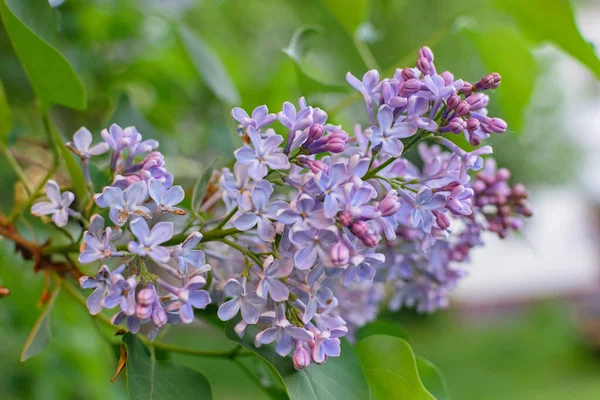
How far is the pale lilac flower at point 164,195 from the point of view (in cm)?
53

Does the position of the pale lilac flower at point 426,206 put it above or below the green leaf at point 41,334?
above

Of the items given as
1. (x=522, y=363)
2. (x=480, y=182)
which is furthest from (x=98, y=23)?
(x=522, y=363)

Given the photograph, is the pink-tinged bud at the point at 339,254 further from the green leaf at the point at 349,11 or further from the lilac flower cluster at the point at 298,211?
the green leaf at the point at 349,11

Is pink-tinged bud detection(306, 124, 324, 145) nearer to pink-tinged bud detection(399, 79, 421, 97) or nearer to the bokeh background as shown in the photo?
pink-tinged bud detection(399, 79, 421, 97)

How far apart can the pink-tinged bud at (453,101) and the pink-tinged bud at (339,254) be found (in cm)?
17

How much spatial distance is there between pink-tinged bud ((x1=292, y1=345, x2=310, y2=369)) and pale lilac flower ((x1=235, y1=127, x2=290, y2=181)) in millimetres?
165

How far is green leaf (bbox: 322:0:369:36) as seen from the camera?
3.08 ft

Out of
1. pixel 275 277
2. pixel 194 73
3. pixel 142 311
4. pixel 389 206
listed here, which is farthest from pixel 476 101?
pixel 194 73

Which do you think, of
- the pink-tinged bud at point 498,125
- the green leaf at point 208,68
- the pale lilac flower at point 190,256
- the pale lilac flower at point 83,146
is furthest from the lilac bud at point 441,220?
the green leaf at point 208,68

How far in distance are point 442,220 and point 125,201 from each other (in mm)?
292

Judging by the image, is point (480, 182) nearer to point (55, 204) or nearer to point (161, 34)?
point (55, 204)

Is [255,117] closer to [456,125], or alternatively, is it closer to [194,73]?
[456,125]

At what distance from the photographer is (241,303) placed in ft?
1.77

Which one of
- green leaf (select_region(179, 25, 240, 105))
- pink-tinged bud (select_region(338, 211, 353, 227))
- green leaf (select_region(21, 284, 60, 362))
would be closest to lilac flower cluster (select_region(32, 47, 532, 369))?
pink-tinged bud (select_region(338, 211, 353, 227))
